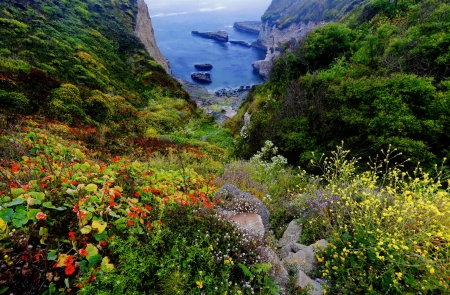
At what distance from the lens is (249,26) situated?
150375 millimetres

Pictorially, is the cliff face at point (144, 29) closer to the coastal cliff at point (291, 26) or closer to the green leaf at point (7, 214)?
the coastal cliff at point (291, 26)

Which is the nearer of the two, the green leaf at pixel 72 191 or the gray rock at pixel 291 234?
the green leaf at pixel 72 191

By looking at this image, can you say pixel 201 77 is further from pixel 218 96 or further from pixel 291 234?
pixel 291 234

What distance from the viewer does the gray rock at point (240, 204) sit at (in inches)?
217

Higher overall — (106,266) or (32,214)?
(32,214)

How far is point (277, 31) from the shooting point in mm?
119188

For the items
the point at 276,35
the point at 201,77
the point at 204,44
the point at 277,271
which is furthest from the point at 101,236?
the point at 276,35

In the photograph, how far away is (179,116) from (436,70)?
1974cm

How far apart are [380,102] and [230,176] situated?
6492 mm

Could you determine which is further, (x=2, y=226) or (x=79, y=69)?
(x=79, y=69)

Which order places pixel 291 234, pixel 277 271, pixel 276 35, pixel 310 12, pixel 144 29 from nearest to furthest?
pixel 277 271 < pixel 291 234 < pixel 144 29 < pixel 310 12 < pixel 276 35

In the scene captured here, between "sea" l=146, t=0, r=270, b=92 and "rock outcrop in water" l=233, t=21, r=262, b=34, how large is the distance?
12.3ft

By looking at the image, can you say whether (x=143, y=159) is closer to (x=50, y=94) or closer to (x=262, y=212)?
(x=262, y=212)

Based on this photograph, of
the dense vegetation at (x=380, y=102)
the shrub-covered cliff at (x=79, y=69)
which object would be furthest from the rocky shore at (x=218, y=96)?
the dense vegetation at (x=380, y=102)
